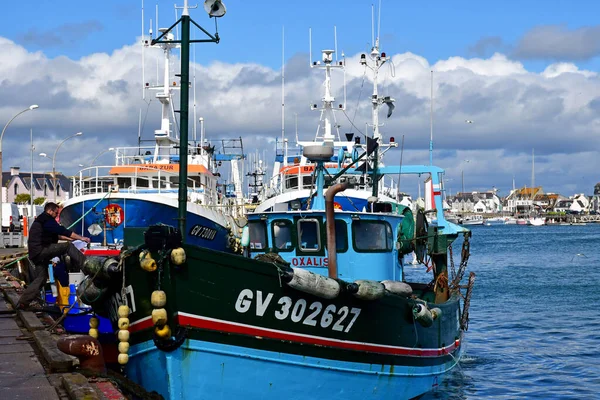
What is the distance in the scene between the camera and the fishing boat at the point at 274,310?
980 cm

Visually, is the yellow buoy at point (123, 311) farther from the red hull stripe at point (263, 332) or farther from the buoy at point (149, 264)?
the buoy at point (149, 264)

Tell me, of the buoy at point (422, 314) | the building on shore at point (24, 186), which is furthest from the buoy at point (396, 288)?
the building on shore at point (24, 186)

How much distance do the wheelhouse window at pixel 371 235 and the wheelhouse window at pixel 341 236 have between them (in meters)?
0.14

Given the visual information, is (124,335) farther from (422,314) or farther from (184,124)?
(422,314)

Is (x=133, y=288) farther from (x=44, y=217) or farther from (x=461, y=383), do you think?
(x=461, y=383)

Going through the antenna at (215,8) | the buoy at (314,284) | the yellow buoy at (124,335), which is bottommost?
the yellow buoy at (124,335)

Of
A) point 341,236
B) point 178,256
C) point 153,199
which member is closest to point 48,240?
point 341,236

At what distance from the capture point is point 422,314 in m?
12.1

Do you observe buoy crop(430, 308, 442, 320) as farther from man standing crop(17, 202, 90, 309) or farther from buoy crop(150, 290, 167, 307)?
man standing crop(17, 202, 90, 309)

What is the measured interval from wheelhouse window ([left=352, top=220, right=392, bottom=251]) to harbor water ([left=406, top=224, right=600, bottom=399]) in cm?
359

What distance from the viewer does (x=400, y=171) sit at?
634 inches

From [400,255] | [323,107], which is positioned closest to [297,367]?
[400,255]

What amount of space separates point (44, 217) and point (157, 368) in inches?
174

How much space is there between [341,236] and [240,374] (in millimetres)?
3233
